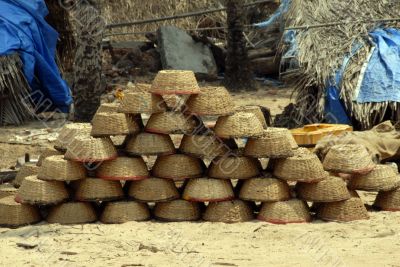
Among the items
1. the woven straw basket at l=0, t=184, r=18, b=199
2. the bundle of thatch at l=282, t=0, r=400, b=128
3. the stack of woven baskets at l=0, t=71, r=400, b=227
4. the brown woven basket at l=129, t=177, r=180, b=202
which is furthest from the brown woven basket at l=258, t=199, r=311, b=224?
the bundle of thatch at l=282, t=0, r=400, b=128

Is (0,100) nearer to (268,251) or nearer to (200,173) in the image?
(200,173)

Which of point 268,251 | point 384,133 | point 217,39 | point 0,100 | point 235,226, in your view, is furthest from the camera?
point 217,39

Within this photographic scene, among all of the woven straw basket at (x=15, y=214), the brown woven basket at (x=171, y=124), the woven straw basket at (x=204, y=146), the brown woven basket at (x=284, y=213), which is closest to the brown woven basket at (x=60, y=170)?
the woven straw basket at (x=15, y=214)

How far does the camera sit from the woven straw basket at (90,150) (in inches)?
278

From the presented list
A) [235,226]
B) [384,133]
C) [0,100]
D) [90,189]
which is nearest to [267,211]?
[235,226]

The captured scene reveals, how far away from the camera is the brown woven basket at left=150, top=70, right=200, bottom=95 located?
7137 millimetres

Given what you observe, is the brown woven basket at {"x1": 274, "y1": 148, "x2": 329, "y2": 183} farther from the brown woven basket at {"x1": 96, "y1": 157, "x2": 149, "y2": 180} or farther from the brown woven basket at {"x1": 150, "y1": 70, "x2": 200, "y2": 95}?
the brown woven basket at {"x1": 96, "y1": 157, "x2": 149, "y2": 180}

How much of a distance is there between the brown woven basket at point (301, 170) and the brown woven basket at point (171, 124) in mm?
789

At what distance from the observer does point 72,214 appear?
279 inches

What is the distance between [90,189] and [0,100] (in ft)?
18.1

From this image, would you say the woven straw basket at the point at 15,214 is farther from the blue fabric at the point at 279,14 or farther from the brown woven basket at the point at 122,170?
the blue fabric at the point at 279,14

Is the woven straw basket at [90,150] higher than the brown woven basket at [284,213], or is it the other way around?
the woven straw basket at [90,150]

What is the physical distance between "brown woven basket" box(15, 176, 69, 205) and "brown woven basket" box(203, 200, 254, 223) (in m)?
1.17

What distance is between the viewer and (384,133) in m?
9.13
